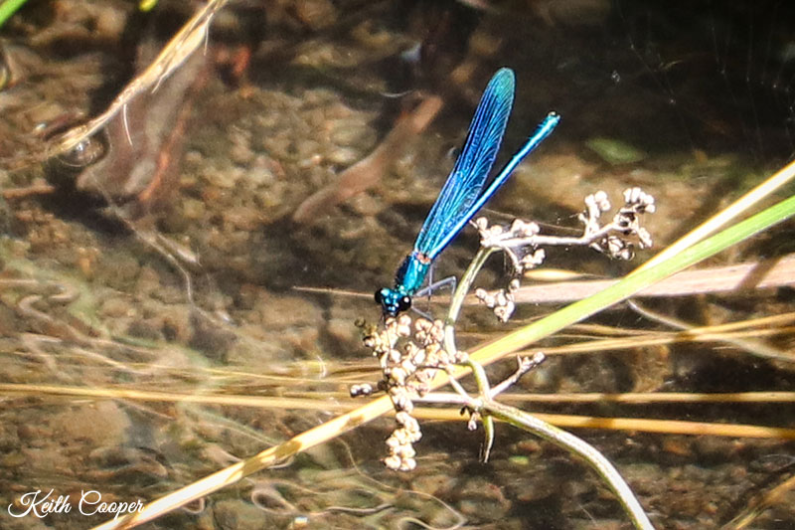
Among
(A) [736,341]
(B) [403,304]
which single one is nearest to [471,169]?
(B) [403,304]

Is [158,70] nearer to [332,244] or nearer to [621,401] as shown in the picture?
[332,244]

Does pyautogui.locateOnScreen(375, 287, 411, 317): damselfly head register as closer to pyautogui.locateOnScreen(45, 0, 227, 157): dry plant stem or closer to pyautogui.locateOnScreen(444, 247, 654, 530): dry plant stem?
pyautogui.locateOnScreen(444, 247, 654, 530): dry plant stem

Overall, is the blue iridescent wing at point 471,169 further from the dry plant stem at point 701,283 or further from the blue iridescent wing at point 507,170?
the dry plant stem at point 701,283

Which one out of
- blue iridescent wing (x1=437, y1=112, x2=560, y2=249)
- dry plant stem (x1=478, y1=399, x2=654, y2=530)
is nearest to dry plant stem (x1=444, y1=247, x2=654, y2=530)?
dry plant stem (x1=478, y1=399, x2=654, y2=530)

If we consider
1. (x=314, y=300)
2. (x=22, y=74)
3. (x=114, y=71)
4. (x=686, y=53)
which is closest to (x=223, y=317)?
(x=314, y=300)

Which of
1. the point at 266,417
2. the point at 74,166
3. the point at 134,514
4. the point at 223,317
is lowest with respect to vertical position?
the point at 134,514

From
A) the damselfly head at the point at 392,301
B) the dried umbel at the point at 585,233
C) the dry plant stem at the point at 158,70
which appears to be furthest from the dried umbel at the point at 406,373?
the dry plant stem at the point at 158,70

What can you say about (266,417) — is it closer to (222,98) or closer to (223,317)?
(223,317)

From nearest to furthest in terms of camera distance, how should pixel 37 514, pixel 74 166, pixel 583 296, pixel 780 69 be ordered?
1. pixel 780 69
2. pixel 583 296
3. pixel 74 166
4. pixel 37 514
